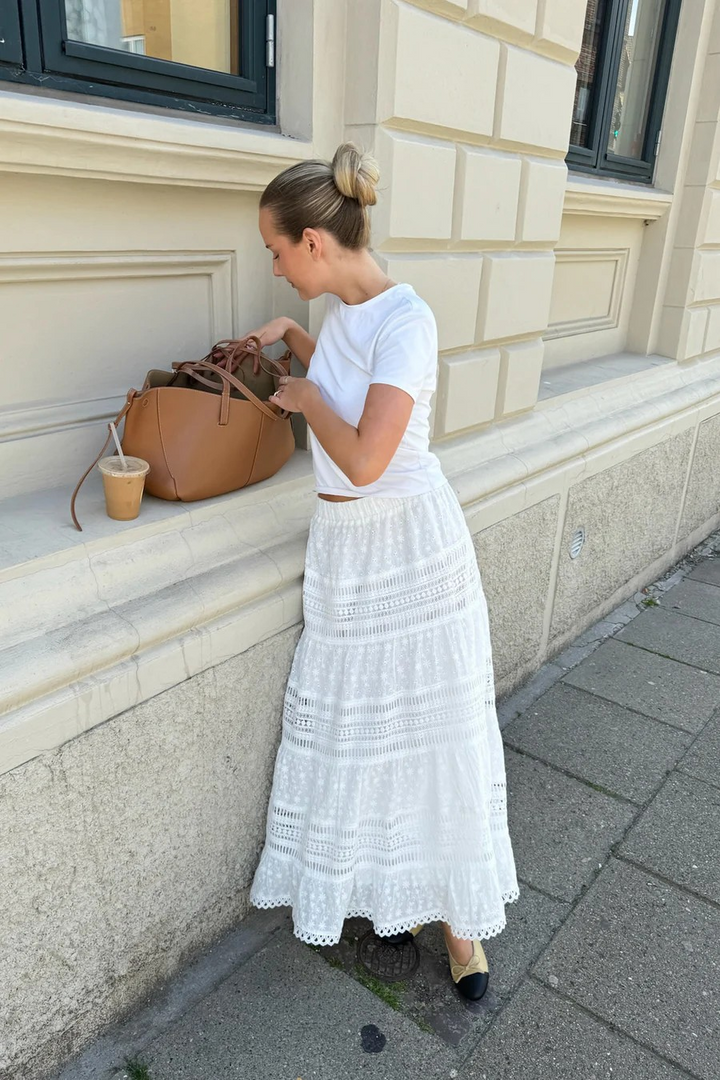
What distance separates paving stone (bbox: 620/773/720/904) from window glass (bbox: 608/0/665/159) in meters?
3.60

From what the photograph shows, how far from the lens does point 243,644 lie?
2.21m

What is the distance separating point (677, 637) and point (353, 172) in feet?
11.6

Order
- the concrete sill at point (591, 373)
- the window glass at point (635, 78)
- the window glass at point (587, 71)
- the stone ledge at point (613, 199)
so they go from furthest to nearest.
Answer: the window glass at point (635, 78)
the window glass at point (587, 71)
the concrete sill at point (591, 373)
the stone ledge at point (613, 199)

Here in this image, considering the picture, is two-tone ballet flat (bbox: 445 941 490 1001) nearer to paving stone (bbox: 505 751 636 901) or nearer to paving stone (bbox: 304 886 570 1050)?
paving stone (bbox: 304 886 570 1050)

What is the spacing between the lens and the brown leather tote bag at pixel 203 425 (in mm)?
2049

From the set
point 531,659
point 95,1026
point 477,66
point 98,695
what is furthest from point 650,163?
point 95,1026

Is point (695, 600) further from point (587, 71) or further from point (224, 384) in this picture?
point (224, 384)

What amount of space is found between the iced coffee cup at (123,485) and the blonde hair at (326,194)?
0.69 m

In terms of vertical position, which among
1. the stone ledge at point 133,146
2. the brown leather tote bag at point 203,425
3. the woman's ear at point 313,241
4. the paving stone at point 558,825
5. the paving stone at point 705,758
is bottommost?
the paving stone at point 705,758

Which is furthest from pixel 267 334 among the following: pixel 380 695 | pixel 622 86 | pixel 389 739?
pixel 622 86

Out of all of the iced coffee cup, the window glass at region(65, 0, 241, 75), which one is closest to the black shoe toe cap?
the iced coffee cup

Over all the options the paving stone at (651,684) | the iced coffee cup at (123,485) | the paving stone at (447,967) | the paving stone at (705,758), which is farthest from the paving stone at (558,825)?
the iced coffee cup at (123,485)

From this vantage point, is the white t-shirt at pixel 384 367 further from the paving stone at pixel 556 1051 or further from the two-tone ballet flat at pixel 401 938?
the paving stone at pixel 556 1051

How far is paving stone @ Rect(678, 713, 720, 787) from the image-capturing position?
131 inches
